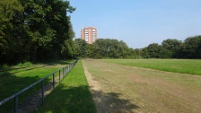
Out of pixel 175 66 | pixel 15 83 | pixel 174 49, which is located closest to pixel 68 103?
pixel 15 83

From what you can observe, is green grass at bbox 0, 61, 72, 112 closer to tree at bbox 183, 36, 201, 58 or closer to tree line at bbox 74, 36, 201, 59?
tree at bbox 183, 36, 201, 58

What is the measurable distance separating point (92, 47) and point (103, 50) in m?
7.50

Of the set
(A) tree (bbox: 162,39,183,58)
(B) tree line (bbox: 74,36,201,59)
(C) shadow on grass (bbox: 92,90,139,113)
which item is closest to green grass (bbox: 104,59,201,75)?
(C) shadow on grass (bbox: 92,90,139,113)

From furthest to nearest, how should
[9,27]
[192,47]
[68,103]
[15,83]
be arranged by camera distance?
[192,47] < [9,27] < [15,83] < [68,103]

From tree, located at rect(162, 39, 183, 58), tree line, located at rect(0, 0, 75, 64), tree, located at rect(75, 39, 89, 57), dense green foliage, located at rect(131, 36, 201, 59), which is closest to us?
tree line, located at rect(0, 0, 75, 64)

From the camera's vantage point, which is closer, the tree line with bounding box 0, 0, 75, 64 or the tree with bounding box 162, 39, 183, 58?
the tree line with bounding box 0, 0, 75, 64

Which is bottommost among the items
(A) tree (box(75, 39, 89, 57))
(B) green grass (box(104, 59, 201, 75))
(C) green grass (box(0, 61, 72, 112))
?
(C) green grass (box(0, 61, 72, 112))

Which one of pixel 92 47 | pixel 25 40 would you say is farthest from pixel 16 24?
pixel 92 47

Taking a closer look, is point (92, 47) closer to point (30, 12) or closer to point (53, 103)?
point (30, 12)

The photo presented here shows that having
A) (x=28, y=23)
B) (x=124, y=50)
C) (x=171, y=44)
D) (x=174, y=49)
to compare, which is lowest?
(x=124, y=50)

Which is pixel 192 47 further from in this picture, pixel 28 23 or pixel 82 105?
pixel 82 105

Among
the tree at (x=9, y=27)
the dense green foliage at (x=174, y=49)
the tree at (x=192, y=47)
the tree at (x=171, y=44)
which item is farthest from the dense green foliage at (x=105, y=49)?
the tree at (x=9, y=27)

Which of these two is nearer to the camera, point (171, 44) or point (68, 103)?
point (68, 103)

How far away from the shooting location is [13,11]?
32062 millimetres
